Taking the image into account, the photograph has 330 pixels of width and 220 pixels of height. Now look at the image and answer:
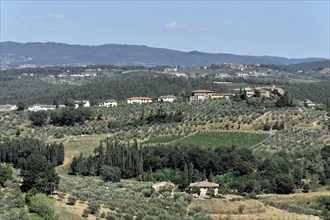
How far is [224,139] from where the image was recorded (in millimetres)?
86875

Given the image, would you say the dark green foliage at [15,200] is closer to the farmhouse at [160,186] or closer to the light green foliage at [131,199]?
the light green foliage at [131,199]

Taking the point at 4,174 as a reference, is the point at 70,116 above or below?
below

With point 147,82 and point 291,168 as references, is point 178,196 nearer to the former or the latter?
point 291,168

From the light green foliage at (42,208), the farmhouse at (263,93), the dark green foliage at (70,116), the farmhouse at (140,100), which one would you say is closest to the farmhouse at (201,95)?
the farmhouse at (140,100)

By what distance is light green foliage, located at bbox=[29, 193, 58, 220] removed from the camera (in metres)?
37.1

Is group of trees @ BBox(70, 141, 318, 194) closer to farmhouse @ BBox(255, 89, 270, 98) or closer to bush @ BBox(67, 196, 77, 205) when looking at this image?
bush @ BBox(67, 196, 77, 205)

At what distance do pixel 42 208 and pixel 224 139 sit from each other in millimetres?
51727

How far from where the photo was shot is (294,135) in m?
83.6

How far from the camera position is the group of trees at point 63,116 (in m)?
106

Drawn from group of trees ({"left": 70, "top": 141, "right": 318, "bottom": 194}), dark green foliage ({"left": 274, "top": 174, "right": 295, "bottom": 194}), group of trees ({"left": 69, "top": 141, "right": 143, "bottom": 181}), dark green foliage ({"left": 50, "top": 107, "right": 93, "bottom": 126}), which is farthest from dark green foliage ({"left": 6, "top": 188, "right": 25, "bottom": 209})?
A: dark green foliage ({"left": 50, "top": 107, "right": 93, "bottom": 126})

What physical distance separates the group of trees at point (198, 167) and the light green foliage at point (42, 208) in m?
24.3

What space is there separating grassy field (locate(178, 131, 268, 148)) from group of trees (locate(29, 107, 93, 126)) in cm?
2504

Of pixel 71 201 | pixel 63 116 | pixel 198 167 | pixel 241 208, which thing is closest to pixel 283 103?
pixel 63 116

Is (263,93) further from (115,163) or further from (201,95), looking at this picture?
(115,163)
